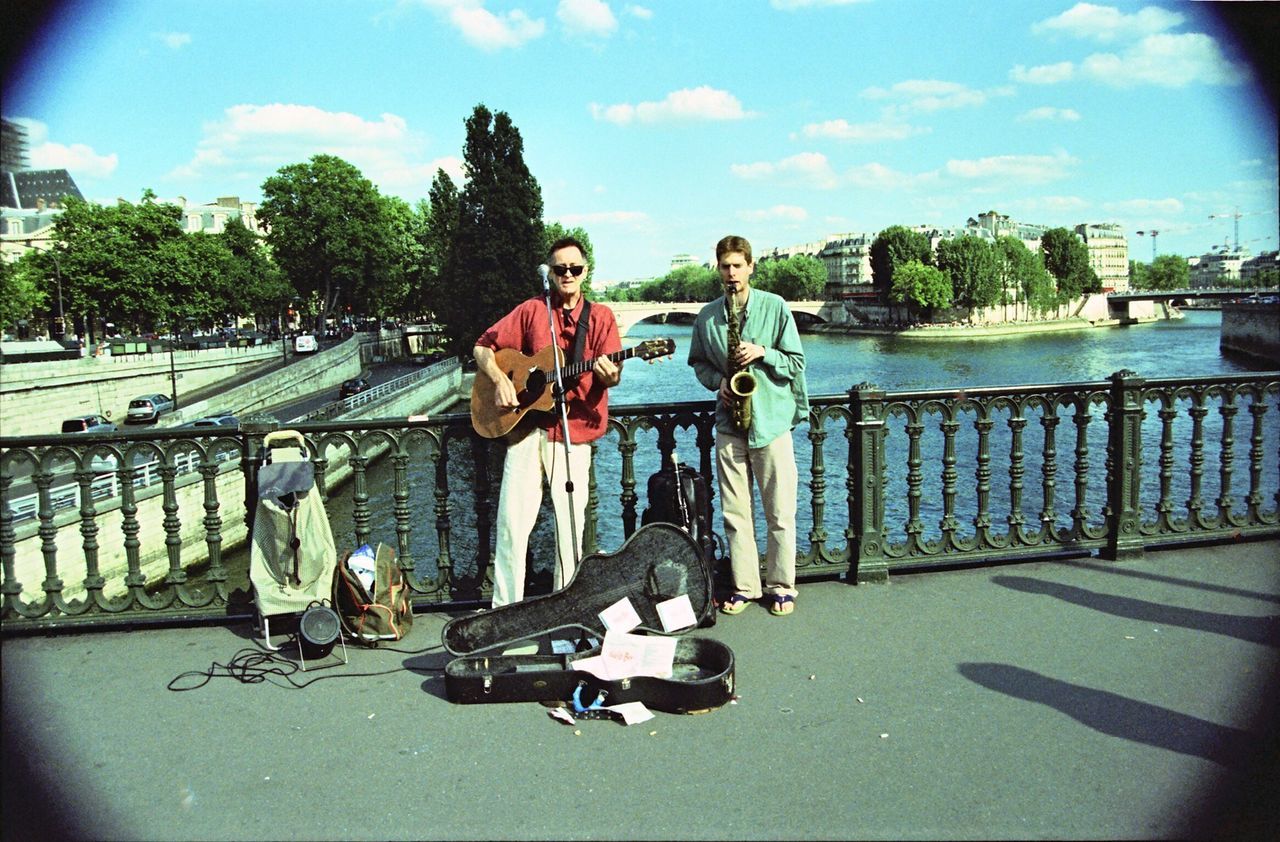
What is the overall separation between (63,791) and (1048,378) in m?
47.4

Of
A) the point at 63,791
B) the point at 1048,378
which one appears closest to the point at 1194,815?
the point at 63,791

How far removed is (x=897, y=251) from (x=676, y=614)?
10368 centimetres

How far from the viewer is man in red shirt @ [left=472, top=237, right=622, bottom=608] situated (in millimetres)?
4477

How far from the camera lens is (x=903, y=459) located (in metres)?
23.0

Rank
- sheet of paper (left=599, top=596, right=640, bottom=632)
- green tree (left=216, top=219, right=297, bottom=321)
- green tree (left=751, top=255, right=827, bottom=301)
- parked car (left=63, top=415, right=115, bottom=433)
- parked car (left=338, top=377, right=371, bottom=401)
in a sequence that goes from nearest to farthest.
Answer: sheet of paper (left=599, top=596, right=640, bottom=632) < parked car (left=63, top=415, right=115, bottom=433) < parked car (left=338, top=377, right=371, bottom=401) < green tree (left=216, top=219, right=297, bottom=321) < green tree (left=751, top=255, right=827, bottom=301)

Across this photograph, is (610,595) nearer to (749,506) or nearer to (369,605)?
(749,506)

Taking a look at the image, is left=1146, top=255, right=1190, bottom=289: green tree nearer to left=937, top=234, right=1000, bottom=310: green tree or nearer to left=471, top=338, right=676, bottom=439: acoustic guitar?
left=937, top=234, right=1000, bottom=310: green tree

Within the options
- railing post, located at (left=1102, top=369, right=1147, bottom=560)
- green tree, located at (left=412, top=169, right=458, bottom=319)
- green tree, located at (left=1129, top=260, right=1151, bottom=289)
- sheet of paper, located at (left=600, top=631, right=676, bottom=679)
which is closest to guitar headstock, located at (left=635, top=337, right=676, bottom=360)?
sheet of paper, located at (left=600, top=631, right=676, bottom=679)

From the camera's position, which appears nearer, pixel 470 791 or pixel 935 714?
pixel 470 791

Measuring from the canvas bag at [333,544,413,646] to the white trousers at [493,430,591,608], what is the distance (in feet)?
1.60

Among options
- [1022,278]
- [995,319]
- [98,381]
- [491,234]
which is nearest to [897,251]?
[1022,278]

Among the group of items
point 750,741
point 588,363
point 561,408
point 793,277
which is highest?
point 793,277

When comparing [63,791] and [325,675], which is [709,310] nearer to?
[325,675]

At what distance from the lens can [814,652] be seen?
13.6 ft
